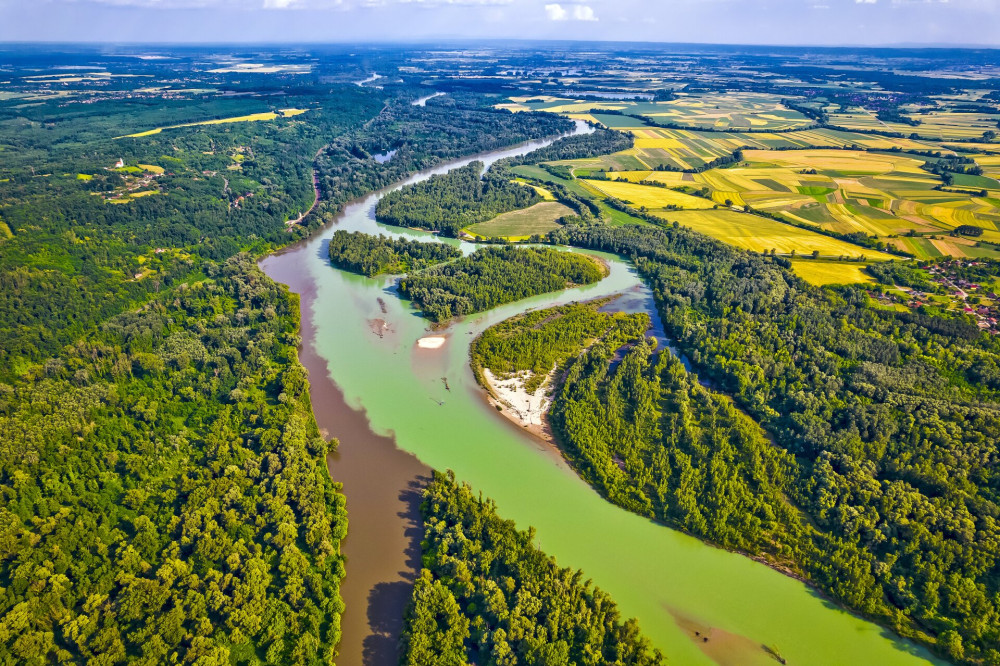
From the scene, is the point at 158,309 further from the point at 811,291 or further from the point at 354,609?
the point at 811,291

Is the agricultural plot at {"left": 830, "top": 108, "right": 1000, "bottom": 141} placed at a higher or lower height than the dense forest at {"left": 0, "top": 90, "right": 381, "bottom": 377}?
higher

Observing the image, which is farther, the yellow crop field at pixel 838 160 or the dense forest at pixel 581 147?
the dense forest at pixel 581 147

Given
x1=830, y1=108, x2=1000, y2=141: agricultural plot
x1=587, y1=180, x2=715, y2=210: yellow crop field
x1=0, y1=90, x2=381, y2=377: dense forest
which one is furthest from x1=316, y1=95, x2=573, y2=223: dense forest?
x1=830, y1=108, x2=1000, y2=141: agricultural plot

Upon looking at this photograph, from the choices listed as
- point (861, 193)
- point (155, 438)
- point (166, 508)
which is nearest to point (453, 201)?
point (155, 438)

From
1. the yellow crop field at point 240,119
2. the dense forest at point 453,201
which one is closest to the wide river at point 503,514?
the dense forest at point 453,201

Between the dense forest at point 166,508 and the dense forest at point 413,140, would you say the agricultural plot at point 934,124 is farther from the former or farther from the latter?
the dense forest at point 166,508

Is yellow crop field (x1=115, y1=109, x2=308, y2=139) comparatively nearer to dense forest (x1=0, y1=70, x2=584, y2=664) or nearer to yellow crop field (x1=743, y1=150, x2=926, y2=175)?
dense forest (x1=0, y1=70, x2=584, y2=664)

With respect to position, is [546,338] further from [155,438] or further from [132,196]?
[132,196]

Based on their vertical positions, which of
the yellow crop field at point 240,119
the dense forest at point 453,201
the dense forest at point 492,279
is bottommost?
the dense forest at point 492,279
